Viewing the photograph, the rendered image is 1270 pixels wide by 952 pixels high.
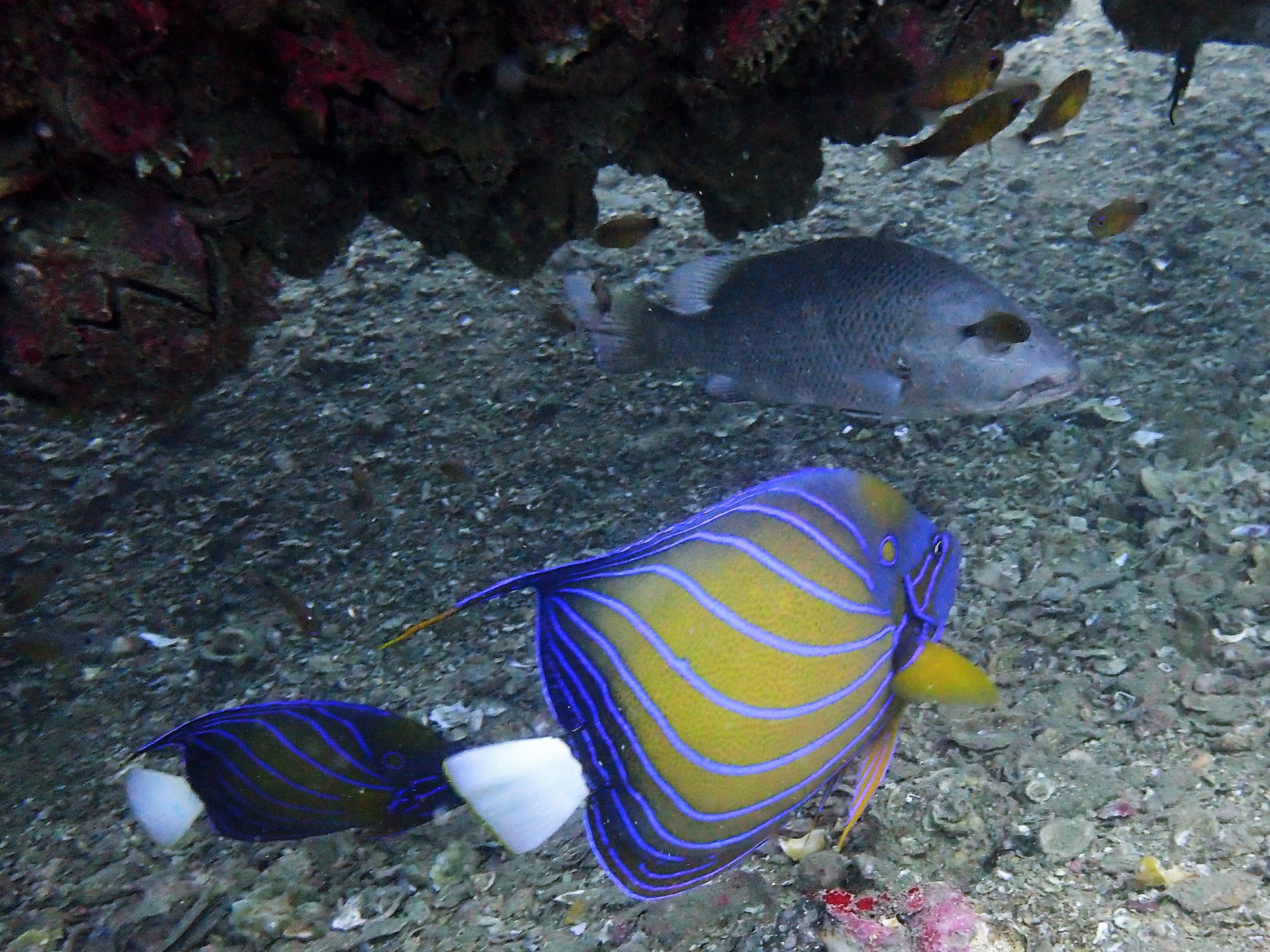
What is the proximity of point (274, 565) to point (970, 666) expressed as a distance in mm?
2854

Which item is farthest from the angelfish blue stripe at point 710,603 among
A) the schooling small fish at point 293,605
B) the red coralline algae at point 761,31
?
the schooling small fish at point 293,605

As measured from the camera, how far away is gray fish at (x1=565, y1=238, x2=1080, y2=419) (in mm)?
2943

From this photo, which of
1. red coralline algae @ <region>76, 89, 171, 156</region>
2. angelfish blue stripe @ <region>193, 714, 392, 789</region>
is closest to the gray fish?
red coralline algae @ <region>76, 89, 171, 156</region>

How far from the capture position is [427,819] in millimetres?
2100

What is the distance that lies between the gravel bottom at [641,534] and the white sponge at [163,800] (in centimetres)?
35

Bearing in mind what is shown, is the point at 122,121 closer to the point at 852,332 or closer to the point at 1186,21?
the point at 852,332

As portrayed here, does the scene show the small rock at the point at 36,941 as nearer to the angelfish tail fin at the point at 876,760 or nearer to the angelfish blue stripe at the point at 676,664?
the angelfish blue stripe at the point at 676,664

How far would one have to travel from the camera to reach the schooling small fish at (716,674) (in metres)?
1.44

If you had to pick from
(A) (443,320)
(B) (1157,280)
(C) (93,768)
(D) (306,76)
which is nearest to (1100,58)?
(B) (1157,280)

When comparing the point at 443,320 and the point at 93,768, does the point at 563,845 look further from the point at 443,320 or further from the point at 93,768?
the point at 443,320

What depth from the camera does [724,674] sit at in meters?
1.46

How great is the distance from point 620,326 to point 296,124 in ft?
4.80

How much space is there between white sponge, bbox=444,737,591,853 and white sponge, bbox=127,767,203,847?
116cm

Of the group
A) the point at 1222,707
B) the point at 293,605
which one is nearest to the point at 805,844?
the point at 1222,707
